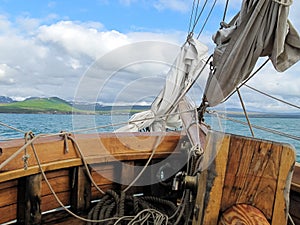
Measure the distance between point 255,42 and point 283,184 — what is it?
32.9 inches

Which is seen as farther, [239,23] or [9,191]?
[239,23]

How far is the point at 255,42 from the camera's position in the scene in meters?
1.46

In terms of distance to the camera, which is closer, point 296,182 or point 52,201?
point 296,182

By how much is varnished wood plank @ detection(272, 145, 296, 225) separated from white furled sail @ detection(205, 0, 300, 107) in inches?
25.9

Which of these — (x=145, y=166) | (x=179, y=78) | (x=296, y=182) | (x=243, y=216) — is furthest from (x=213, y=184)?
(x=179, y=78)

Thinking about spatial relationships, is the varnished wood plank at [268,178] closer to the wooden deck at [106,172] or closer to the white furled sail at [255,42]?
the wooden deck at [106,172]

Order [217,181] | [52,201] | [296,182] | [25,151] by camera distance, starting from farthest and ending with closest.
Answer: [52,201] < [25,151] < [296,182] < [217,181]

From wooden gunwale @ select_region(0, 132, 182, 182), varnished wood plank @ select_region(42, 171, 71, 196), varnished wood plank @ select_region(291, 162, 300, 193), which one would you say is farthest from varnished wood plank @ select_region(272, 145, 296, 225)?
varnished wood plank @ select_region(42, 171, 71, 196)

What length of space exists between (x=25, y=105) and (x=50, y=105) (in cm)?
82

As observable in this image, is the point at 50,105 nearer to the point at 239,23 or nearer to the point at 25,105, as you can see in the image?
the point at 25,105

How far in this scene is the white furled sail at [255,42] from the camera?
1.33m

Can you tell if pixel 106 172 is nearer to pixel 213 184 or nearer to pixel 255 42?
pixel 213 184

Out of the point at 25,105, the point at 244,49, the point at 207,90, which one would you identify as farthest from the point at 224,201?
the point at 25,105

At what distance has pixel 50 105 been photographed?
306cm
